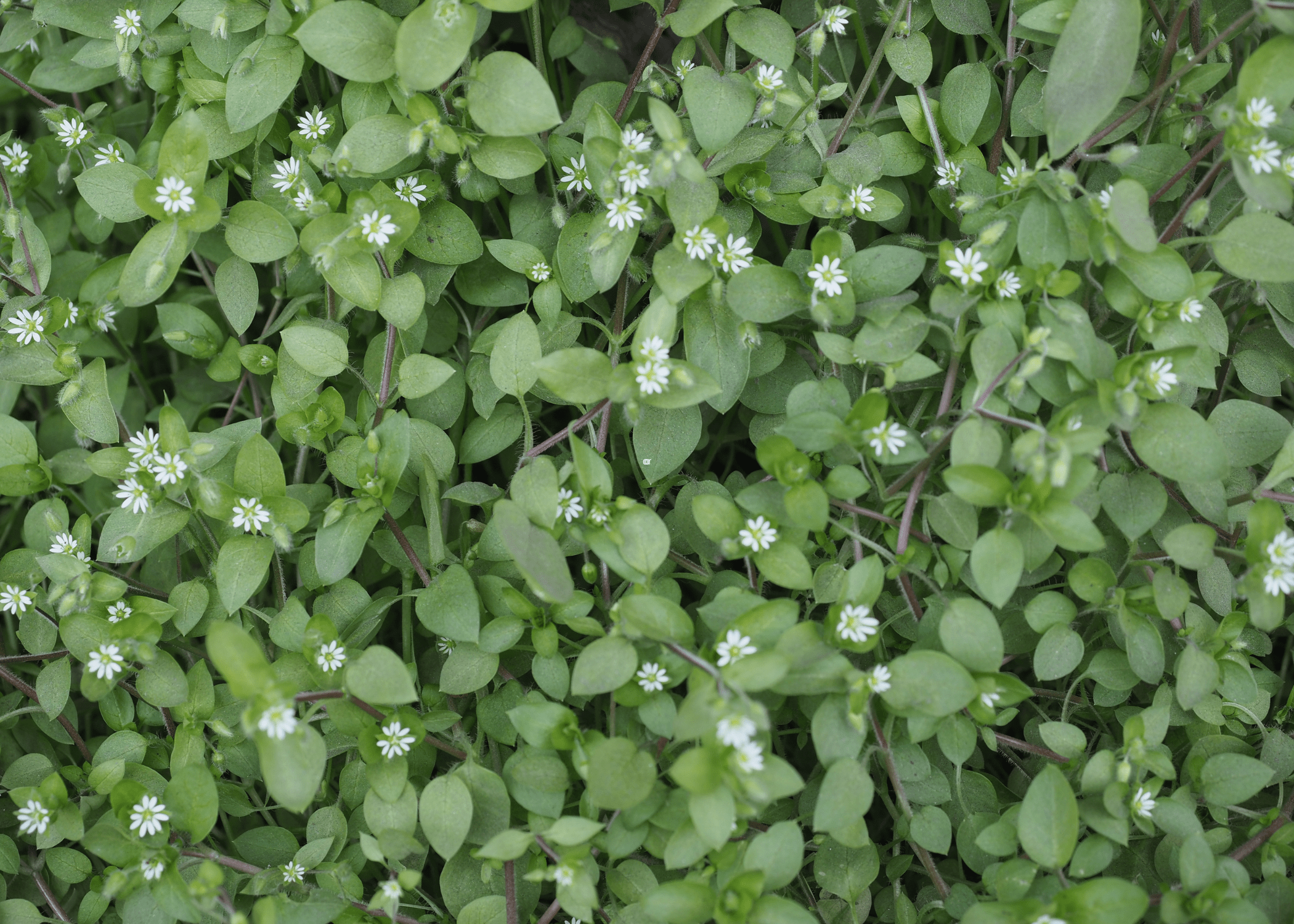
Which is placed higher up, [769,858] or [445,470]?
[445,470]

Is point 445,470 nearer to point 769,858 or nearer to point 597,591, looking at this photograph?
point 597,591

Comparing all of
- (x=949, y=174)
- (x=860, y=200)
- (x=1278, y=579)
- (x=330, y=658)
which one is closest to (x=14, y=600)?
(x=330, y=658)

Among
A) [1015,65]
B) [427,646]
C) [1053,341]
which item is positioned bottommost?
[427,646]

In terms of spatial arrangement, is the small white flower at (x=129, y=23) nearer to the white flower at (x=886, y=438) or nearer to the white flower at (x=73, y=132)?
the white flower at (x=73, y=132)

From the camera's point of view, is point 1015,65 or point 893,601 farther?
point 1015,65

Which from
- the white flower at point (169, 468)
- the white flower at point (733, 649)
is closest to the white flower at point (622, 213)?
the white flower at point (733, 649)

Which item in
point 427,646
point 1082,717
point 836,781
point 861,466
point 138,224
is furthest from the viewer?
point 138,224

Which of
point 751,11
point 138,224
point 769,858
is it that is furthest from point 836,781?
point 138,224

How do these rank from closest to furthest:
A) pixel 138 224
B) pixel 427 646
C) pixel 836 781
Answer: pixel 836 781 → pixel 427 646 → pixel 138 224
